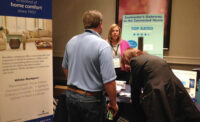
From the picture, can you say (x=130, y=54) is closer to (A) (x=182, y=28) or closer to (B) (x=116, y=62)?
(B) (x=116, y=62)

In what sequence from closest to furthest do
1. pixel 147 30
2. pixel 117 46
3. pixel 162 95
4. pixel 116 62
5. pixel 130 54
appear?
pixel 162 95
pixel 130 54
pixel 116 62
pixel 117 46
pixel 147 30

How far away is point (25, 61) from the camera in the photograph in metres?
1.82

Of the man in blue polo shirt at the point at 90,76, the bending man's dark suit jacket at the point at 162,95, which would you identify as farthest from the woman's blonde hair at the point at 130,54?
the man in blue polo shirt at the point at 90,76

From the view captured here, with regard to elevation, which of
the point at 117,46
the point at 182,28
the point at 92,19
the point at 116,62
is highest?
the point at 182,28

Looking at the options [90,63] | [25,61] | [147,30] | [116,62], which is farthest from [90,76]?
[147,30]

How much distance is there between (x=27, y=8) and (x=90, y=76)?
960 mm

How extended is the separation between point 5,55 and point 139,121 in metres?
1.41

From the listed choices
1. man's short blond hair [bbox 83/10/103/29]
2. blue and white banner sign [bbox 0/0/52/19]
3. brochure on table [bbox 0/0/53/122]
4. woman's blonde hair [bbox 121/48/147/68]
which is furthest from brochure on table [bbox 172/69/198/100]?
blue and white banner sign [bbox 0/0/52/19]

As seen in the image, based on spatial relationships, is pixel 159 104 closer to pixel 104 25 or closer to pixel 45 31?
pixel 45 31

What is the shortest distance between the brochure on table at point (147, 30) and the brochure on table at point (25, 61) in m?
1.85

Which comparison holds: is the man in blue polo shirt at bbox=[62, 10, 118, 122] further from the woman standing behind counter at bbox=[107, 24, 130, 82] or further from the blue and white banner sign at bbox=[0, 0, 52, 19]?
the woman standing behind counter at bbox=[107, 24, 130, 82]

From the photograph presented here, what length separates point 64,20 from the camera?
4480 millimetres

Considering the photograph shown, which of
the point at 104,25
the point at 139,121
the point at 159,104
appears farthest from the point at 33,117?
the point at 104,25

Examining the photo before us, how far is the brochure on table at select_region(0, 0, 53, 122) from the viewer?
171cm
